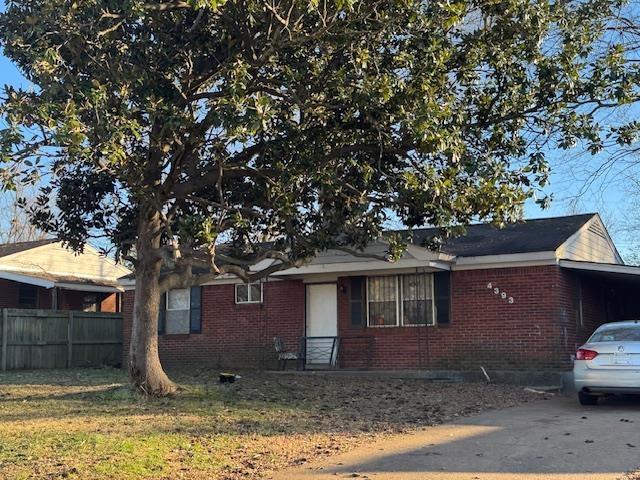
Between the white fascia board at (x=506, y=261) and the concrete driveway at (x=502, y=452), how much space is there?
589 centimetres

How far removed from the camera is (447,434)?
9281 mm

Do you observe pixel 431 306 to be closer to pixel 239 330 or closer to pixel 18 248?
pixel 239 330

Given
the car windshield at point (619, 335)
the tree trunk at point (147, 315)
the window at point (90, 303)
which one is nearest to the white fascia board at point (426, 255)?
the car windshield at point (619, 335)

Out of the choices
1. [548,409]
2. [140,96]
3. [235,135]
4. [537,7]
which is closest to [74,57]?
[140,96]

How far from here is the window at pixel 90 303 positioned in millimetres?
28906

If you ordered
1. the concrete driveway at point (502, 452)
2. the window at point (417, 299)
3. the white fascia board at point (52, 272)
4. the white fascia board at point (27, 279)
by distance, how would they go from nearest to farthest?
the concrete driveway at point (502, 452)
the window at point (417, 299)
the white fascia board at point (27, 279)
the white fascia board at point (52, 272)

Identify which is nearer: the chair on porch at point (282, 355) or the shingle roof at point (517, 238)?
the shingle roof at point (517, 238)

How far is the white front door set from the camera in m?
19.3

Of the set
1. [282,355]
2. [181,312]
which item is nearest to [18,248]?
[181,312]

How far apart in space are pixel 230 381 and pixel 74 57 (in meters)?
8.27

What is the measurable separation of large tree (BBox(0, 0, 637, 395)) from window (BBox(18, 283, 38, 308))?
1682cm

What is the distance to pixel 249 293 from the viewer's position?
20.8 meters

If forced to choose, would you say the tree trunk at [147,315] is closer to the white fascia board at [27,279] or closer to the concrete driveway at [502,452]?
the concrete driveway at [502,452]

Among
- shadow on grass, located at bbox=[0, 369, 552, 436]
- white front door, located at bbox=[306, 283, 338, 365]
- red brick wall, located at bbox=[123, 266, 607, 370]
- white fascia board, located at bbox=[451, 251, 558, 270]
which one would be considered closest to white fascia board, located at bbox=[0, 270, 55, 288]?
red brick wall, located at bbox=[123, 266, 607, 370]
